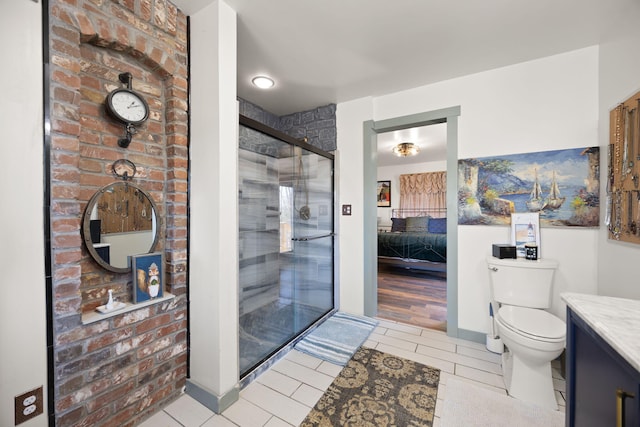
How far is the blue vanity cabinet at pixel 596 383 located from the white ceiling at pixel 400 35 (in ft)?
5.77

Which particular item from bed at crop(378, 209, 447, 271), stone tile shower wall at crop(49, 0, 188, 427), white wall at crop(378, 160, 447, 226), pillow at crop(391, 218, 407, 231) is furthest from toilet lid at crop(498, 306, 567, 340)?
white wall at crop(378, 160, 447, 226)

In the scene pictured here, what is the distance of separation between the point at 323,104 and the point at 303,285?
6.72 ft

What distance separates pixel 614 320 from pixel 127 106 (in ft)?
7.42

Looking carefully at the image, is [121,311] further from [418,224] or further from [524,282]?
[418,224]

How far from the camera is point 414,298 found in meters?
3.47

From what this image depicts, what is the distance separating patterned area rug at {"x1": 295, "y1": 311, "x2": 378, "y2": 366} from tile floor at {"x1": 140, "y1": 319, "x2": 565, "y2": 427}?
0.25 feet

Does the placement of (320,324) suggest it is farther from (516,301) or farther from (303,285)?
(516,301)

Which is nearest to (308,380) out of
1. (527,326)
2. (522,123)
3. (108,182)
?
(527,326)

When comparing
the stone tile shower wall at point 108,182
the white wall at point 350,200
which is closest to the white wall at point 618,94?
the white wall at point 350,200

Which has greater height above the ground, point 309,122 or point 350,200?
point 309,122

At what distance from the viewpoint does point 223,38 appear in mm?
1523

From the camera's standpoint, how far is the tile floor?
1458 millimetres

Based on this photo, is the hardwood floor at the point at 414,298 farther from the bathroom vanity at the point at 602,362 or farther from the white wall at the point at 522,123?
the bathroom vanity at the point at 602,362

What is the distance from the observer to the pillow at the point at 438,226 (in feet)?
18.1
